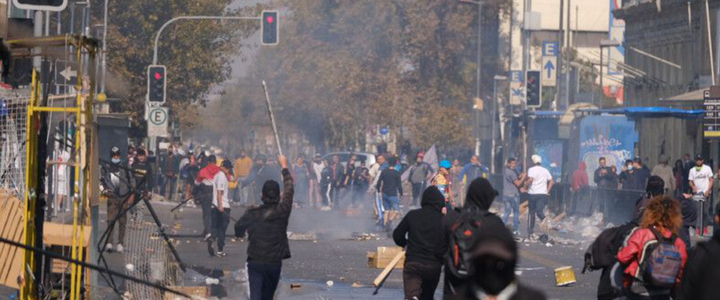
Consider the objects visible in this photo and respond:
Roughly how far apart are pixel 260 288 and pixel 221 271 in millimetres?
6463

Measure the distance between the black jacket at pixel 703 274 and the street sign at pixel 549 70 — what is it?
44793 millimetres

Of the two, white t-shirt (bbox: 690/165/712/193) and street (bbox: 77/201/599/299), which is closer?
street (bbox: 77/201/599/299)

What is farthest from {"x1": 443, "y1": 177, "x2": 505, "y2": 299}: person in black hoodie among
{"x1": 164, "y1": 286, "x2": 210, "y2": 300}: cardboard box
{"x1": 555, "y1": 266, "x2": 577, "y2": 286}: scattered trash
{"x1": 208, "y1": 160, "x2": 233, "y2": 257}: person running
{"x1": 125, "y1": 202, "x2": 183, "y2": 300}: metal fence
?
{"x1": 208, "y1": 160, "x2": 233, "y2": 257}: person running

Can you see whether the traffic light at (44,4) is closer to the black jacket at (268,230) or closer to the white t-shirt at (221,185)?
the black jacket at (268,230)

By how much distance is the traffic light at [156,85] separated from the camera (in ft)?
123

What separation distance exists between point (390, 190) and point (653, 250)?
1780 centimetres

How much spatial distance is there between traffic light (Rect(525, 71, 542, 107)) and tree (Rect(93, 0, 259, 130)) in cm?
1119

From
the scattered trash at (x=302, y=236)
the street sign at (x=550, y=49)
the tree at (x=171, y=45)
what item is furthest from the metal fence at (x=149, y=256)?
the street sign at (x=550, y=49)

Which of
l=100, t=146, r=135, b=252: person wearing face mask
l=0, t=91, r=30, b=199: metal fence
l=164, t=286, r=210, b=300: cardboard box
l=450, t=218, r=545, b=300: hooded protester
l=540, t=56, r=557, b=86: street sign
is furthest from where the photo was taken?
l=540, t=56, r=557, b=86: street sign

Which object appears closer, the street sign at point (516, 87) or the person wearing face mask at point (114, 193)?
the person wearing face mask at point (114, 193)

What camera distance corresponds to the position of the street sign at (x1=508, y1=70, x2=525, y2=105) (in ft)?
191

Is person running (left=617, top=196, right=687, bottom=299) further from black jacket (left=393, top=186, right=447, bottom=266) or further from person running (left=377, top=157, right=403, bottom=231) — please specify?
person running (left=377, top=157, right=403, bottom=231)

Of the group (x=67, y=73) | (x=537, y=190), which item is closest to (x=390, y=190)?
(x=537, y=190)

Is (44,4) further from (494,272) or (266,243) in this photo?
(494,272)
